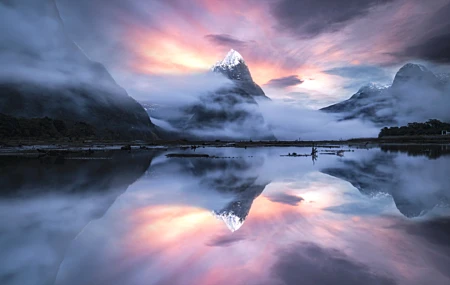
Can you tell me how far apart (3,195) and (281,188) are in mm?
18890

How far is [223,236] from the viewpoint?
1284 centimetres

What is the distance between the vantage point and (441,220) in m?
15.1

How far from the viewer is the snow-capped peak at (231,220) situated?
46.5 ft

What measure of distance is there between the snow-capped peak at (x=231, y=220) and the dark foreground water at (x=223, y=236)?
46 mm

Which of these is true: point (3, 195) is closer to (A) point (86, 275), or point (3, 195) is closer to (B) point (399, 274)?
(A) point (86, 275)

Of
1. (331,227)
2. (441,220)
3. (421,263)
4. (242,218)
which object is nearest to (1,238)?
(242,218)

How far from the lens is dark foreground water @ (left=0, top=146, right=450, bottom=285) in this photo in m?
9.24

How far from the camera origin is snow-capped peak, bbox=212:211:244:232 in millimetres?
14176

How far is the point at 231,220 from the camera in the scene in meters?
15.4

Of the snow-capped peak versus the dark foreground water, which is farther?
the snow-capped peak

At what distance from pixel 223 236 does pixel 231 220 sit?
8.36 feet

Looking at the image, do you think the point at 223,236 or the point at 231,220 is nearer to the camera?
the point at 223,236

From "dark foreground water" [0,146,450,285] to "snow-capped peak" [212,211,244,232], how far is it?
0.05 meters

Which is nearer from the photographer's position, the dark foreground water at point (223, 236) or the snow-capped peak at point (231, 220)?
the dark foreground water at point (223, 236)
